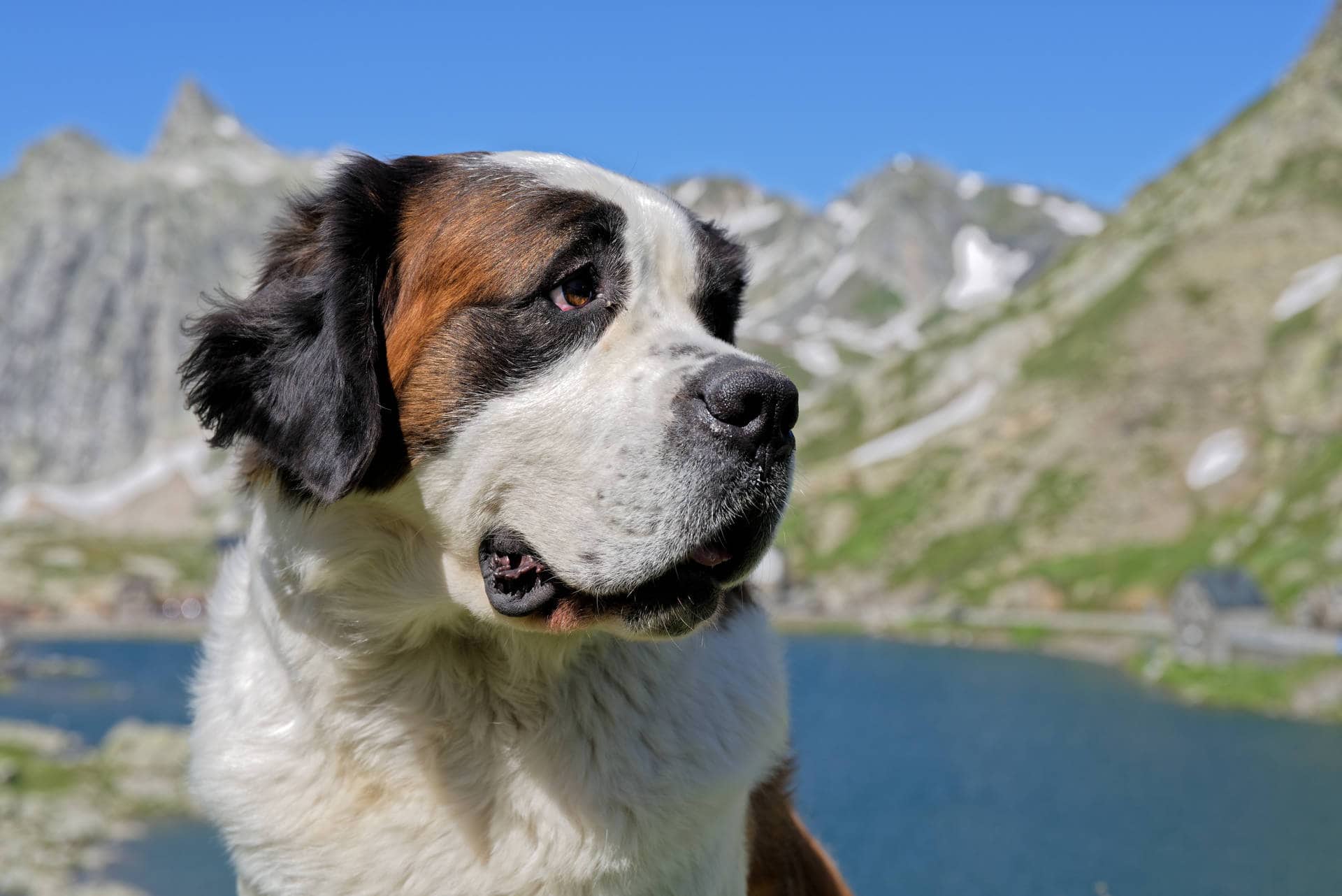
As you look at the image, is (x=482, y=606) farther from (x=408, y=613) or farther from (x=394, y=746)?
(x=394, y=746)

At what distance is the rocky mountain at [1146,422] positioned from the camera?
6781cm

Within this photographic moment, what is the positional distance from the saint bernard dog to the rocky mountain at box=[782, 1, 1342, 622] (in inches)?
2016

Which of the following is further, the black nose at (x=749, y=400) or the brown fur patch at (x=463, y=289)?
the brown fur patch at (x=463, y=289)

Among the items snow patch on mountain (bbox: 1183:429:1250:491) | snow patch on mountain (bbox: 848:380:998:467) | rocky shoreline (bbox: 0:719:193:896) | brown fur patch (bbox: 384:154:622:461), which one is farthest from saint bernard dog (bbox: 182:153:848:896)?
snow patch on mountain (bbox: 848:380:998:467)

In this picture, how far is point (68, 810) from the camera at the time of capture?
30.2 m

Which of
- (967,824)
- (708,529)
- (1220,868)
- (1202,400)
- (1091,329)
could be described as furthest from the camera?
(1091,329)

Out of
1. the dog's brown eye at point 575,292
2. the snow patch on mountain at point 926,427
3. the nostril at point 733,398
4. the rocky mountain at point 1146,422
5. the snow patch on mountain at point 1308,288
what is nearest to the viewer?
the nostril at point 733,398

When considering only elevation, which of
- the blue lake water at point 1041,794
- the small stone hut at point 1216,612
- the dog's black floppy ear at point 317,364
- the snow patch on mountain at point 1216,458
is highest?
the snow patch on mountain at point 1216,458

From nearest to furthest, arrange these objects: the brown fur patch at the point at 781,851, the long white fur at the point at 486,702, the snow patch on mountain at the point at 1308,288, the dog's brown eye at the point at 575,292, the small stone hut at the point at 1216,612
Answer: the long white fur at the point at 486,702 < the dog's brown eye at the point at 575,292 < the brown fur patch at the point at 781,851 < the small stone hut at the point at 1216,612 < the snow patch on mountain at the point at 1308,288

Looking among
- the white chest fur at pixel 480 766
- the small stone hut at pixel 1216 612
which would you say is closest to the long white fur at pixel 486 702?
the white chest fur at pixel 480 766

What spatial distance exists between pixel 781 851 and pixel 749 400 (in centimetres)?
238

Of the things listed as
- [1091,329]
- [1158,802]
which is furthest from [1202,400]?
[1158,802]

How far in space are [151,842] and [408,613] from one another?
28.6 meters

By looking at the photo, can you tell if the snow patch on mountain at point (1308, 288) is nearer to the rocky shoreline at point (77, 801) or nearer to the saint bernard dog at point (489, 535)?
the rocky shoreline at point (77, 801)
